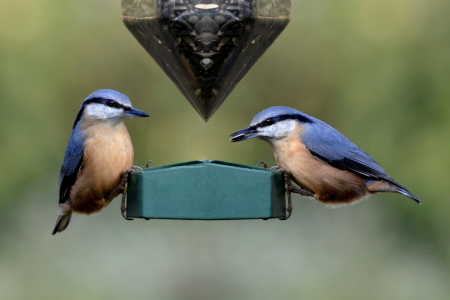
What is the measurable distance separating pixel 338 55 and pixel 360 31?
330 millimetres

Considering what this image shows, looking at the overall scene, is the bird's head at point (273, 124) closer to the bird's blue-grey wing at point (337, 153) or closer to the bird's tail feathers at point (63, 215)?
the bird's blue-grey wing at point (337, 153)

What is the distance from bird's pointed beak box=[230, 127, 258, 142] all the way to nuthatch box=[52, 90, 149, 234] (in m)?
0.56

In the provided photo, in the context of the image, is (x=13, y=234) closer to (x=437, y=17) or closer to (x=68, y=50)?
(x=68, y=50)

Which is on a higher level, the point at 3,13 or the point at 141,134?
the point at 3,13

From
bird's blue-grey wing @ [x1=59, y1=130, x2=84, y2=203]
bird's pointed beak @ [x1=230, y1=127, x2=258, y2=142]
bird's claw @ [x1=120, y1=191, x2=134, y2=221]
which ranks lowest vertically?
bird's claw @ [x1=120, y1=191, x2=134, y2=221]

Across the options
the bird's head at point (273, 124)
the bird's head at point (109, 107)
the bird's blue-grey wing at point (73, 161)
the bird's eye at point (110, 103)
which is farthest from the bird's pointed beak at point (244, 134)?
the bird's blue-grey wing at point (73, 161)

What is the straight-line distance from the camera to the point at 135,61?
6.48 meters

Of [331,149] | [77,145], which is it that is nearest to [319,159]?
[331,149]

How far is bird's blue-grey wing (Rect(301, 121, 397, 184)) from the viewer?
4.00 m

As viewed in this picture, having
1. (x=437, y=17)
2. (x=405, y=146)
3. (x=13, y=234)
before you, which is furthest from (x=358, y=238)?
(x=13, y=234)

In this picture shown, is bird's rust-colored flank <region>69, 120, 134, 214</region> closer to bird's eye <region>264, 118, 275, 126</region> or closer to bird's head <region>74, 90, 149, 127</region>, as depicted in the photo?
bird's head <region>74, 90, 149, 127</region>

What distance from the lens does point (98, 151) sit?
12.5ft

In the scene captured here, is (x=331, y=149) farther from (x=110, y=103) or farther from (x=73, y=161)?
(x=73, y=161)

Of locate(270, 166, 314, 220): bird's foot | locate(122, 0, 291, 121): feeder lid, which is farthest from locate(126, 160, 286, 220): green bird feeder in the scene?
locate(122, 0, 291, 121): feeder lid
